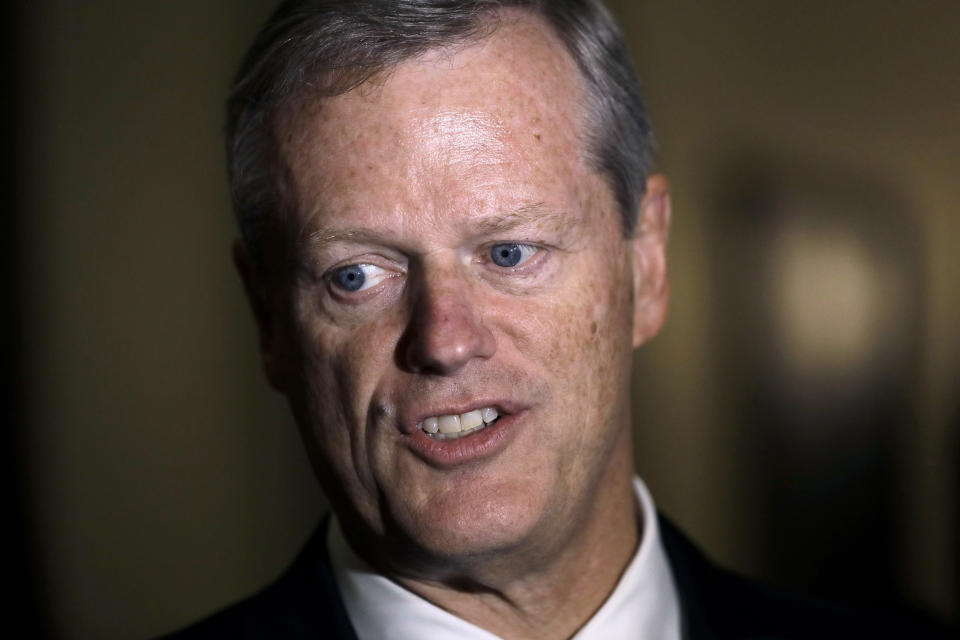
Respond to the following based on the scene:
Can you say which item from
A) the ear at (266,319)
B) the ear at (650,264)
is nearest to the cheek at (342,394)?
the ear at (266,319)

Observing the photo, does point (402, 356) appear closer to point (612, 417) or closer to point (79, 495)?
point (612, 417)

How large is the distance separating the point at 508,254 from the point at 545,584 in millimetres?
518

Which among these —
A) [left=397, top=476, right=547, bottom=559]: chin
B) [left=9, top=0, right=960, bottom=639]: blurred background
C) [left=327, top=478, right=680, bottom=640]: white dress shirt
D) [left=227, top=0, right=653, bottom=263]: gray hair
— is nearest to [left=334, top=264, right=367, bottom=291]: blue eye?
[left=227, top=0, right=653, bottom=263]: gray hair

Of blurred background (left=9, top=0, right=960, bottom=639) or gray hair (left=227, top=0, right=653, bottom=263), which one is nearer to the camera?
gray hair (left=227, top=0, right=653, bottom=263)

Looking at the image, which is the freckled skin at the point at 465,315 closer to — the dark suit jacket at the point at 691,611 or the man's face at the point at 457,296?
the man's face at the point at 457,296

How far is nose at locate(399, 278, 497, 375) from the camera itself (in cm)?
186

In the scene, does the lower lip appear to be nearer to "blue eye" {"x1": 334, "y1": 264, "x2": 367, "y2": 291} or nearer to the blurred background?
"blue eye" {"x1": 334, "y1": 264, "x2": 367, "y2": 291}

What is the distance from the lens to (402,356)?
76.5 inches

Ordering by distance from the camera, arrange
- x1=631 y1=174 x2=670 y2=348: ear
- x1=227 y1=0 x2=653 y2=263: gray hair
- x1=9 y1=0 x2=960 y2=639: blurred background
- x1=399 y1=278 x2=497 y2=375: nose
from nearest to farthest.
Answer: x1=399 y1=278 x2=497 y2=375: nose
x1=227 y1=0 x2=653 y2=263: gray hair
x1=631 y1=174 x2=670 y2=348: ear
x1=9 y1=0 x2=960 y2=639: blurred background

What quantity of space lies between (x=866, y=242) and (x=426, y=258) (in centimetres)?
254

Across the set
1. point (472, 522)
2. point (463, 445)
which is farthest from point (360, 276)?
point (472, 522)

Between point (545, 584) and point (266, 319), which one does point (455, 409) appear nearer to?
point (545, 584)

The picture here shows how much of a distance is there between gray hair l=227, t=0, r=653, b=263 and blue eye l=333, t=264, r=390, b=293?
0.15 metres

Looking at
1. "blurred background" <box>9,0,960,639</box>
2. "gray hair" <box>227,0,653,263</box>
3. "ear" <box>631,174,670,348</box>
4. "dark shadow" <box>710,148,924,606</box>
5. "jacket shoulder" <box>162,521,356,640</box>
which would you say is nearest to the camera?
"gray hair" <box>227,0,653,263</box>
